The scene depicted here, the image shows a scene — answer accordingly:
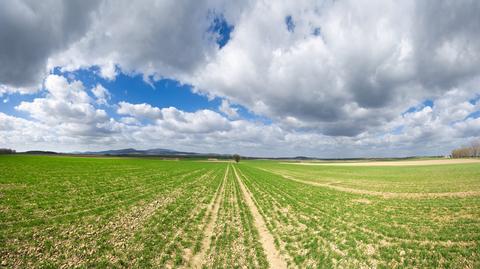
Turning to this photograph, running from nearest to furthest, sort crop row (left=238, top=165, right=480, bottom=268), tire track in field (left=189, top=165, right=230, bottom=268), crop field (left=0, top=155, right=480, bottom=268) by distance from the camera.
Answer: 1. crop field (left=0, top=155, right=480, bottom=268)
2. crop row (left=238, top=165, right=480, bottom=268)
3. tire track in field (left=189, top=165, right=230, bottom=268)

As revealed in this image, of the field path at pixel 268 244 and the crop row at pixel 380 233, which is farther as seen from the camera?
the field path at pixel 268 244

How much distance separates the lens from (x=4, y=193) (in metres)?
19.1

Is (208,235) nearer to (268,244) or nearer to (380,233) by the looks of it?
(268,244)

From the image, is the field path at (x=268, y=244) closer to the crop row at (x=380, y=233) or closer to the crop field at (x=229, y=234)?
the crop field at (x=229, y=234)

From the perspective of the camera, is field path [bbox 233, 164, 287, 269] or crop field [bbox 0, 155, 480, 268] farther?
field path [bbox 233, 164, 287, 269]

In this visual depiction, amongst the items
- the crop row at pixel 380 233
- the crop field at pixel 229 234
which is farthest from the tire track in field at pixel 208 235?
the crop row at pixel 380 233

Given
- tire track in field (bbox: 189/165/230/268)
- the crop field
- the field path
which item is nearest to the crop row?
the crop field

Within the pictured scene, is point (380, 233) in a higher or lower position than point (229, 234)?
higher

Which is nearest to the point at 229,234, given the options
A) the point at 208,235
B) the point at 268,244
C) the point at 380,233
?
the point at 208,235

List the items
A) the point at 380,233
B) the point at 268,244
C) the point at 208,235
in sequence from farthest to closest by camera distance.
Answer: the point at 208,235 < the point at 380,233 < the point at 268,244

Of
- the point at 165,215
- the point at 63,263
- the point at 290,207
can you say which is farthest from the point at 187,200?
the point at 63,263

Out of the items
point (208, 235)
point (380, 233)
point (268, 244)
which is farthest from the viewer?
point (208, 235)

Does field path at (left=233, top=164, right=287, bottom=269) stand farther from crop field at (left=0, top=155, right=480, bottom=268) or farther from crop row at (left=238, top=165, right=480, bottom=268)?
crop row at (left=238, top=165, right=480, bottom=268)

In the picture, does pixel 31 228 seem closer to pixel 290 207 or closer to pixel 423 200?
pixel 290 207
